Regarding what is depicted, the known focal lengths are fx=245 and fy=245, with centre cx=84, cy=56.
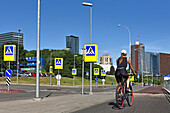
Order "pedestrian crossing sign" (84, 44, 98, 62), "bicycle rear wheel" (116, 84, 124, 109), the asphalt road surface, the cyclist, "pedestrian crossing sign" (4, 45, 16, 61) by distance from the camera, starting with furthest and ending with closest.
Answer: "pedestrian crossing sign" (4, 45, 16, 61), "pedestrian crossing sign" (84, 44, 98, 62), the cyclist, the asphalt road surface, "bicycle rear wheel" (116, 84, 124, 109)

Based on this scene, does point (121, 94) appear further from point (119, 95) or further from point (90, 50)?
point (90, 50)

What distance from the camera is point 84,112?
9.28 metres

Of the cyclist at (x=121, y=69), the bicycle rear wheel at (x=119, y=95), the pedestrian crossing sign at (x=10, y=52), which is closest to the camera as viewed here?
the bicycle rear wheel at (x=119, y=95)

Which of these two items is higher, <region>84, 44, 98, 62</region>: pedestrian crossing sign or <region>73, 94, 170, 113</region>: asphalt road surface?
<region>84, 44, 98, 62</region>: pedestrian crossing sign

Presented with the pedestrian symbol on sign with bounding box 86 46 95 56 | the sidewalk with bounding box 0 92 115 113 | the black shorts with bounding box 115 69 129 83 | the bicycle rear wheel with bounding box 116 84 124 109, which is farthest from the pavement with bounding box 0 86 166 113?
the pedestrian symbol on sign with bounding box 86 46 95 56

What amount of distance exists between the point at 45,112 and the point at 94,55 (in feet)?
37.5

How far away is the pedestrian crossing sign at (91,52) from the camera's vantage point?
20.0 meters

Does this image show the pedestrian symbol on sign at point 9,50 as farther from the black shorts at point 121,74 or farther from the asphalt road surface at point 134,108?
the black shorts at point 121,74

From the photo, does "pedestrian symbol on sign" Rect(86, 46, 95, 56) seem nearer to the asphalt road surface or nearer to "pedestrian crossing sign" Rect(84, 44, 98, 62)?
"pedestrian crossing sign" Rect(84, 44, 98, 62)

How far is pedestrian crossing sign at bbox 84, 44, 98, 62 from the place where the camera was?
65.6 feet

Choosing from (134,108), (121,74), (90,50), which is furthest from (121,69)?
(90,50)

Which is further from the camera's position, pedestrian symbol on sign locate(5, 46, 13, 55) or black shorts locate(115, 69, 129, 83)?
pedestrian symbol on sign locate(5, 46, 13, 55)

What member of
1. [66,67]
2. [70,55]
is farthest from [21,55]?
[70,55]

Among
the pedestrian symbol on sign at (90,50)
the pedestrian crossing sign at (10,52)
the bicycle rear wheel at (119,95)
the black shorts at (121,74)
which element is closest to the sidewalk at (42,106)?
the bicycle rear wheel at (119,95)
